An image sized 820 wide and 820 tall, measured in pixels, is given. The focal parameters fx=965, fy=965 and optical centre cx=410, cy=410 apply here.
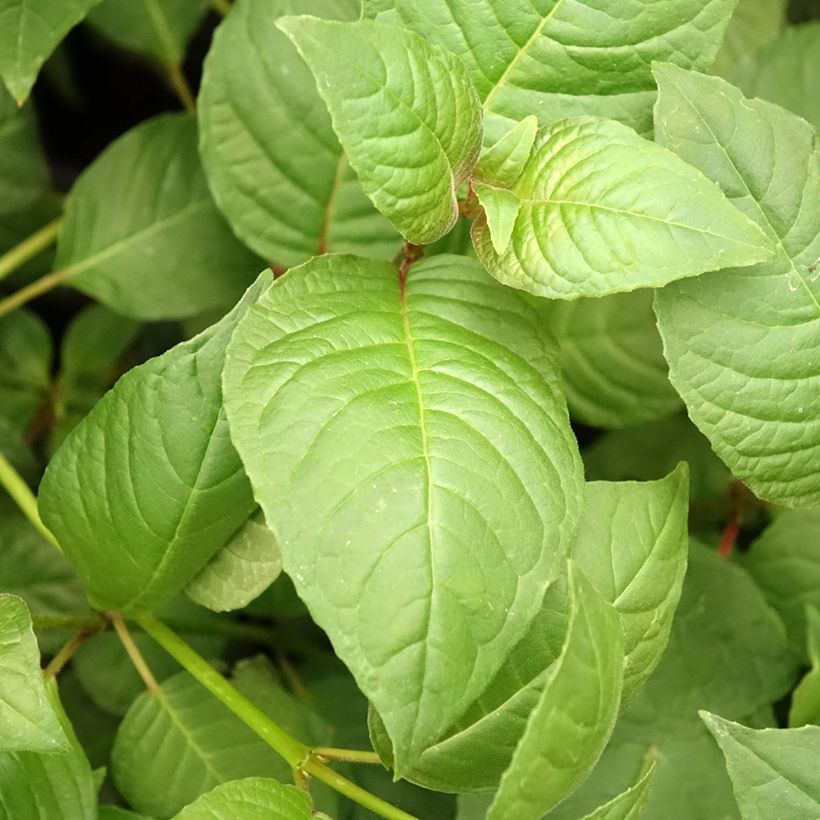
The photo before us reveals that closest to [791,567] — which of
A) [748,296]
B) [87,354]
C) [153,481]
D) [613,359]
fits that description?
[613,359]

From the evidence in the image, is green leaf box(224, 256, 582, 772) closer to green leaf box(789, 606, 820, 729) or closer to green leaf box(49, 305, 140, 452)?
green leaf box(789, 606, 820, 729)

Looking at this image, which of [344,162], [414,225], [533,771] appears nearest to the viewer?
[533,771]

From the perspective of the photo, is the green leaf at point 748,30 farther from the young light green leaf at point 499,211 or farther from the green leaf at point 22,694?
the green leaf at point 22,694

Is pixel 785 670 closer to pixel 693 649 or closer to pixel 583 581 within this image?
pixel 693 649

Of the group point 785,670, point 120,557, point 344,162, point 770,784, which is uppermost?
point 344,162

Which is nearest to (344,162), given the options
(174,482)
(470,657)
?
(174,482)

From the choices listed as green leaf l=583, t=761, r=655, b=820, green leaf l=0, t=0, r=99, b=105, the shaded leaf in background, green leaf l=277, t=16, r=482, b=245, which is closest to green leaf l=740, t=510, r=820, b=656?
the shaded leaf in background

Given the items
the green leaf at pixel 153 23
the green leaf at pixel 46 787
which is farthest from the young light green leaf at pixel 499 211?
the green leaf at pixel 153 23
